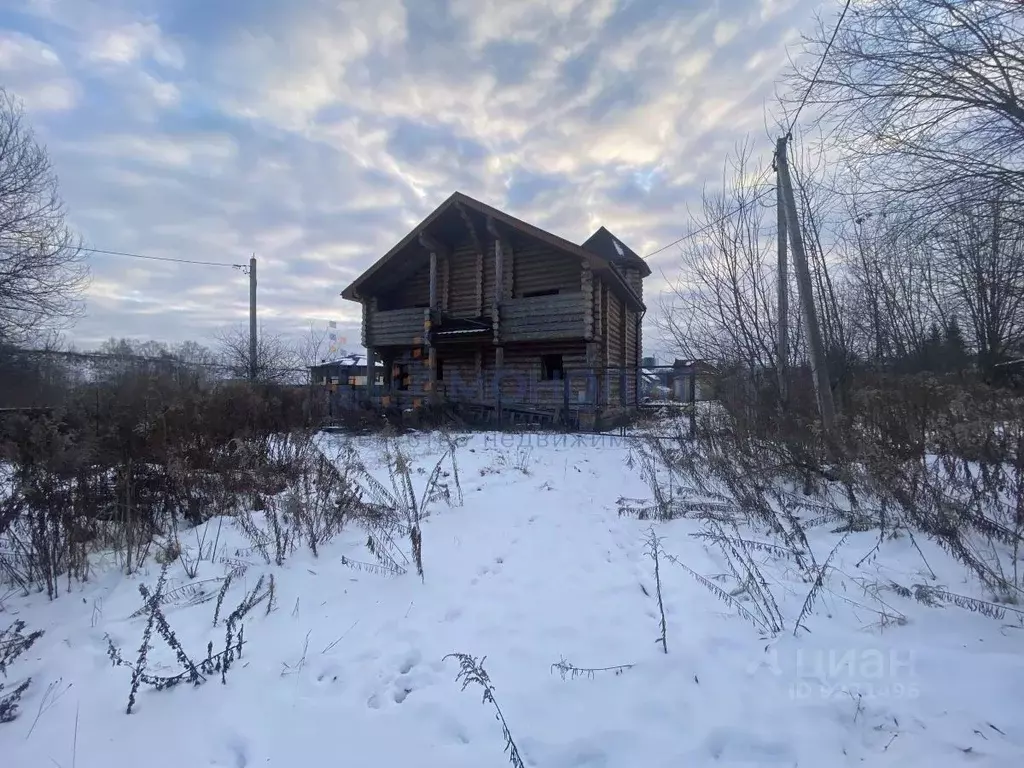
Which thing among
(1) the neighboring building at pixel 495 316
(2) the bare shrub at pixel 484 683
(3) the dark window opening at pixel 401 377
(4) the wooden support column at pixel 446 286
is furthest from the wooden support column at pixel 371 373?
(2) the bare shrub at pixel 484 683

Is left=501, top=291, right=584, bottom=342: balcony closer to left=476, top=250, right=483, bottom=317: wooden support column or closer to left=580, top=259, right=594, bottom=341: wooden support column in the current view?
left=580, top=259, right=594, bottom=341: wooden support column

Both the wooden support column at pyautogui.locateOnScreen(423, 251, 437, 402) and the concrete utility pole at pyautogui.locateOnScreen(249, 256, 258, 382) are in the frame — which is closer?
the wooden support column at pyautogui.locateOnScreen(423, 251, 437, 402)

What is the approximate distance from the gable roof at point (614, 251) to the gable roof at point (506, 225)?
5066 mm

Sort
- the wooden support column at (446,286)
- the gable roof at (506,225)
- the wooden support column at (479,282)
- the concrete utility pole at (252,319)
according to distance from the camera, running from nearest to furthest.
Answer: the gable roof at (506,225) < the wooden support column at (479,282) < the wooden support column at (446,286) < the concrete utility pole at (252,319)

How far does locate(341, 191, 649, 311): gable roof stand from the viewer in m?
13.9

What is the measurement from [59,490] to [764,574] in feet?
17.2

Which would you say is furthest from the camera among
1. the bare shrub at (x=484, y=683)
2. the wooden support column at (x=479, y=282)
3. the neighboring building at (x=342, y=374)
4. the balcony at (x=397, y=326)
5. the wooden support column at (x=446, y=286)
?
the neighboring building at (x=342, y=374)

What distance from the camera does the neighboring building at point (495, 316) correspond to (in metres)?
14.3

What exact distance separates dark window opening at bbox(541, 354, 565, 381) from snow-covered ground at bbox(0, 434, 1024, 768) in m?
13.0

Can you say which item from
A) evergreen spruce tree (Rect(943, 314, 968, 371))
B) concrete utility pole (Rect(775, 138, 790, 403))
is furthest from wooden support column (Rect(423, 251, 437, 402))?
evergreen spruce tree (Rect(943, 314, 968, 371))

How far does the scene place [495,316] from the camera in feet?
49.4

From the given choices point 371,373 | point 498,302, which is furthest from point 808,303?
point 371,373

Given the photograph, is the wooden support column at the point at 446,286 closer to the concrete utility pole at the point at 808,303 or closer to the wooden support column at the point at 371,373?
the wooden support column at the point at 371,373

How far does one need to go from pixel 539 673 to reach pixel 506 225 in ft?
47.1
